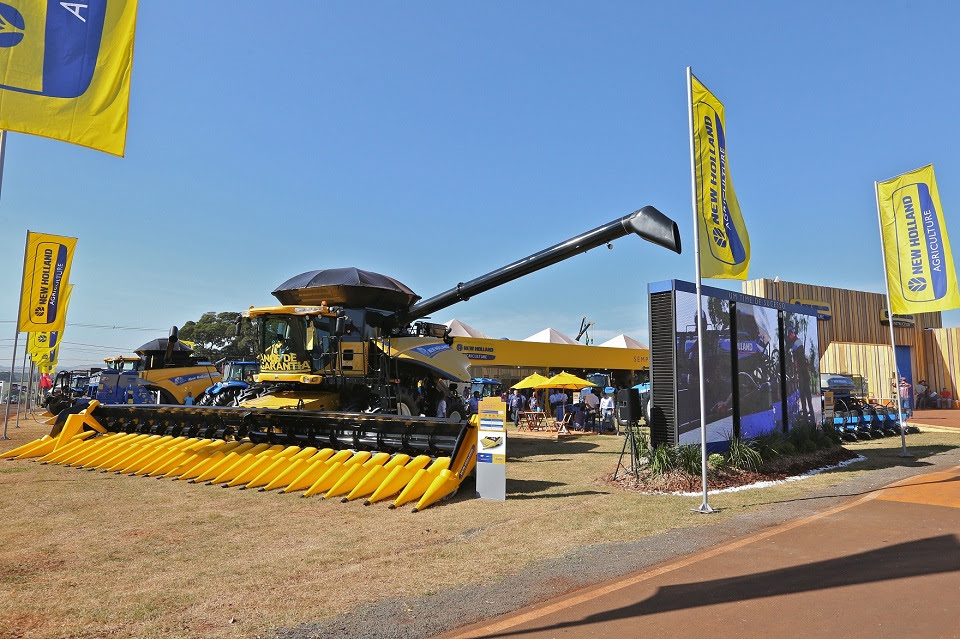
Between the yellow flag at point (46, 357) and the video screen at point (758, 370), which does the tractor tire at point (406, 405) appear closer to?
the video screen at point (758, 370)

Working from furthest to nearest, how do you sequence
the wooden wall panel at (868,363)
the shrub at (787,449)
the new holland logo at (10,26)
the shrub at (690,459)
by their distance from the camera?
1. the wooden wall panel at (868,363)
2. the shrub at (787,449)
3. the shrub at (690,459)
4. the new holland logo at (10,26)

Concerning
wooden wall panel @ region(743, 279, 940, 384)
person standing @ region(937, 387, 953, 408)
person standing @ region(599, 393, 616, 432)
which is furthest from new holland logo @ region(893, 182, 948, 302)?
person standing @ region(937, 387, 953, 408)

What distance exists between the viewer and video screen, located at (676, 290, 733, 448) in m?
10.3

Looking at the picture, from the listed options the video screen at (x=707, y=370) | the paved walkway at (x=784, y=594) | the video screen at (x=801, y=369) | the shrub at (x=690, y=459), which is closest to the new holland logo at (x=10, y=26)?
the paved walkway at (x=784, y=594)

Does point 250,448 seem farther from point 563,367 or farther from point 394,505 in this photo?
point 563,367

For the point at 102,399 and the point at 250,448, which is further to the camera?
the point at 102,399

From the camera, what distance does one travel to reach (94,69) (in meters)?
4.83

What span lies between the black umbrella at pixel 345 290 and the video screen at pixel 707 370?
6342mm

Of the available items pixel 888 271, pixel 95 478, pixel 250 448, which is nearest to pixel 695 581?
pixel 250 448

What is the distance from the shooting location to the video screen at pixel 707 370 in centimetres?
1030

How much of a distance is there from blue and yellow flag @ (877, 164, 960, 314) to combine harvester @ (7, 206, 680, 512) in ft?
20.8

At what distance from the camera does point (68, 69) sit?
467 cm

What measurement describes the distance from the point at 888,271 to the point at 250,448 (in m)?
13.6

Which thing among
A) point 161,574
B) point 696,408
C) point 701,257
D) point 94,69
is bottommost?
point 161,574
